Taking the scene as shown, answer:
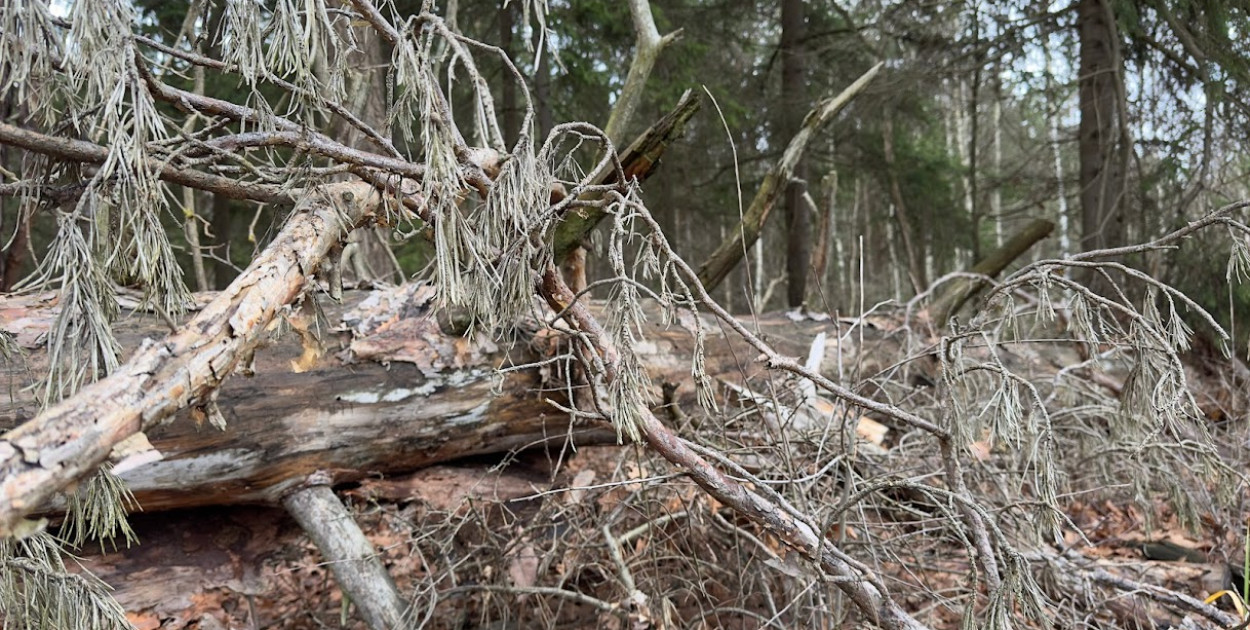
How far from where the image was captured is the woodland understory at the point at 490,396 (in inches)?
73.4

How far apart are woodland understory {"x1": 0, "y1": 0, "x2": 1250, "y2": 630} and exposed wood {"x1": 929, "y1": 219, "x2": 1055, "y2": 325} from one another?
0.03 metres

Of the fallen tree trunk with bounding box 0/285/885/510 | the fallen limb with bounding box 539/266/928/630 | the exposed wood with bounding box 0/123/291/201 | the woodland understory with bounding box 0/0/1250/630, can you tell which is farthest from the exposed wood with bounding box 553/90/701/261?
the exposed wood with bounding box 0/123/291/201

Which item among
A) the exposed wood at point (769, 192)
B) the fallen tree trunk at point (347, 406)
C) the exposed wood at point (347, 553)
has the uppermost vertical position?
the exposed wood at point (769, 192)

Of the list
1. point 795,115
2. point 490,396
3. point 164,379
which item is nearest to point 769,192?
point 490,396

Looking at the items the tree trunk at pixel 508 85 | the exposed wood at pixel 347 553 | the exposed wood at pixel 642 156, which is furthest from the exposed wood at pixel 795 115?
the exposed wood at pixel 347 553

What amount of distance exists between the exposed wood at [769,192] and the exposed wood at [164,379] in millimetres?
2795

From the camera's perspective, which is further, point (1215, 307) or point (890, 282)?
point (890, 282)

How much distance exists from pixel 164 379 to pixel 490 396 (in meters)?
2.14

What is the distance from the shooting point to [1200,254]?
6.25 metres

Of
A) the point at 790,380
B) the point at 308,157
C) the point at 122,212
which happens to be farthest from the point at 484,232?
the point at 790,380

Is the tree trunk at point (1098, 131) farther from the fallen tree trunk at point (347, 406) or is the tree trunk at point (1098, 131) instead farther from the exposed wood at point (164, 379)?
the exposed wood at point (164, 379)

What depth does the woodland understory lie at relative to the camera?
1.86m

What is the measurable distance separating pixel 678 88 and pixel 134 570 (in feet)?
23.0

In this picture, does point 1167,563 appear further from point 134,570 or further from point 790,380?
point 134,570
